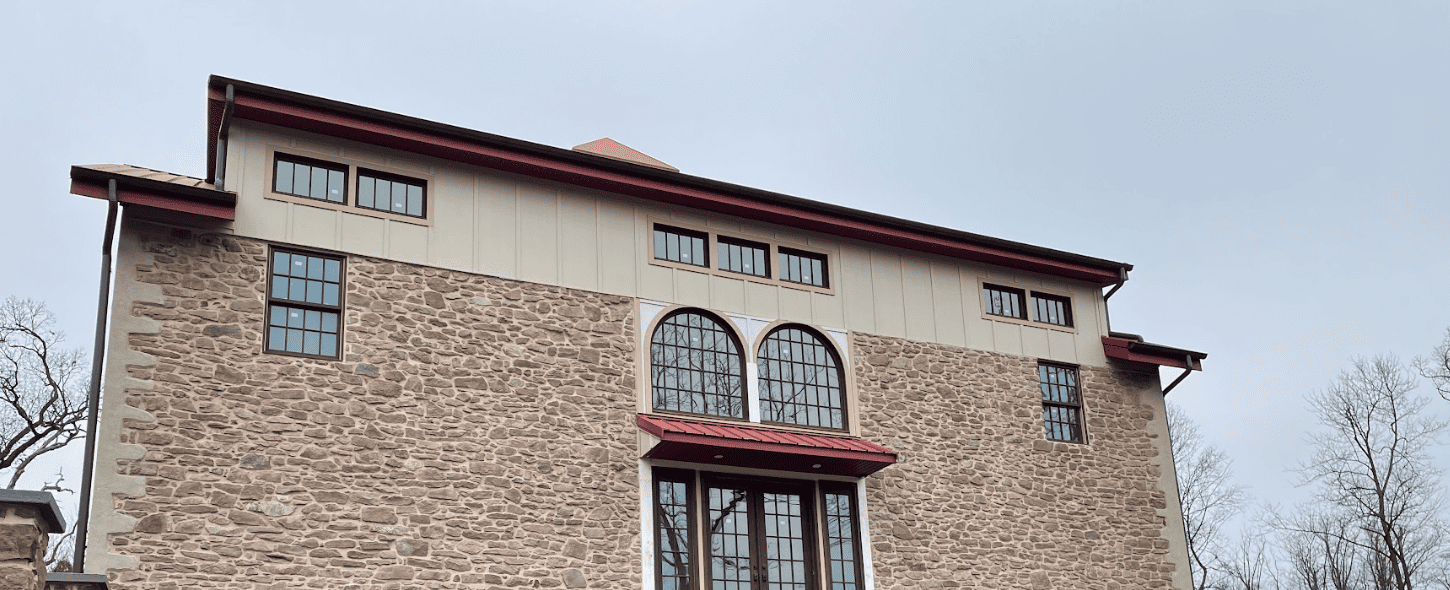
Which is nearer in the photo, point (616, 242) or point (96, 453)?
point (96, 453)

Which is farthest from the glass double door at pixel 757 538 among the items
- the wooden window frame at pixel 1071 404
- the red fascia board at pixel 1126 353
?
the red fascia board at pixel 1126 353

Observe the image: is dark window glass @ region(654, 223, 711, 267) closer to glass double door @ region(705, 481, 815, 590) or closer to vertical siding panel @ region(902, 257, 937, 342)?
glass double door @ region(705, 481, 815, 590)

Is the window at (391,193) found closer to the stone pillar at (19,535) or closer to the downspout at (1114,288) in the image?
the stone pillar at (19,535)

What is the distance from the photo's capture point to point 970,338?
1708cm

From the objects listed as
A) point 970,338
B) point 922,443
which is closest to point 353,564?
point 922,443

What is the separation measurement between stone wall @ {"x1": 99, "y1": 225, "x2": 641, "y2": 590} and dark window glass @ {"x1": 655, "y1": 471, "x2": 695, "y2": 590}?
375 millimetres

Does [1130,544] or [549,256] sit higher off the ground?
[549,256]

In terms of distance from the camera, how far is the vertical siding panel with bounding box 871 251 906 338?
16.4m

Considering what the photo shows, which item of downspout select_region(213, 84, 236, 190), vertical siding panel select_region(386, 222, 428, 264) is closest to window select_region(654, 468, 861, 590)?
vertical siding panel select_region(386, 222, 428, 264)

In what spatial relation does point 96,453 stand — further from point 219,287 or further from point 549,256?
point 549,256

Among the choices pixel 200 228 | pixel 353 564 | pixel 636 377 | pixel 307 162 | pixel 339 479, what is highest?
pixel 307 162

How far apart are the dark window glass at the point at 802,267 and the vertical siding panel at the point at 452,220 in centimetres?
425

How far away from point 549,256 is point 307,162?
9.58 ft

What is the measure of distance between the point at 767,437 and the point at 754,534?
4.17ft
